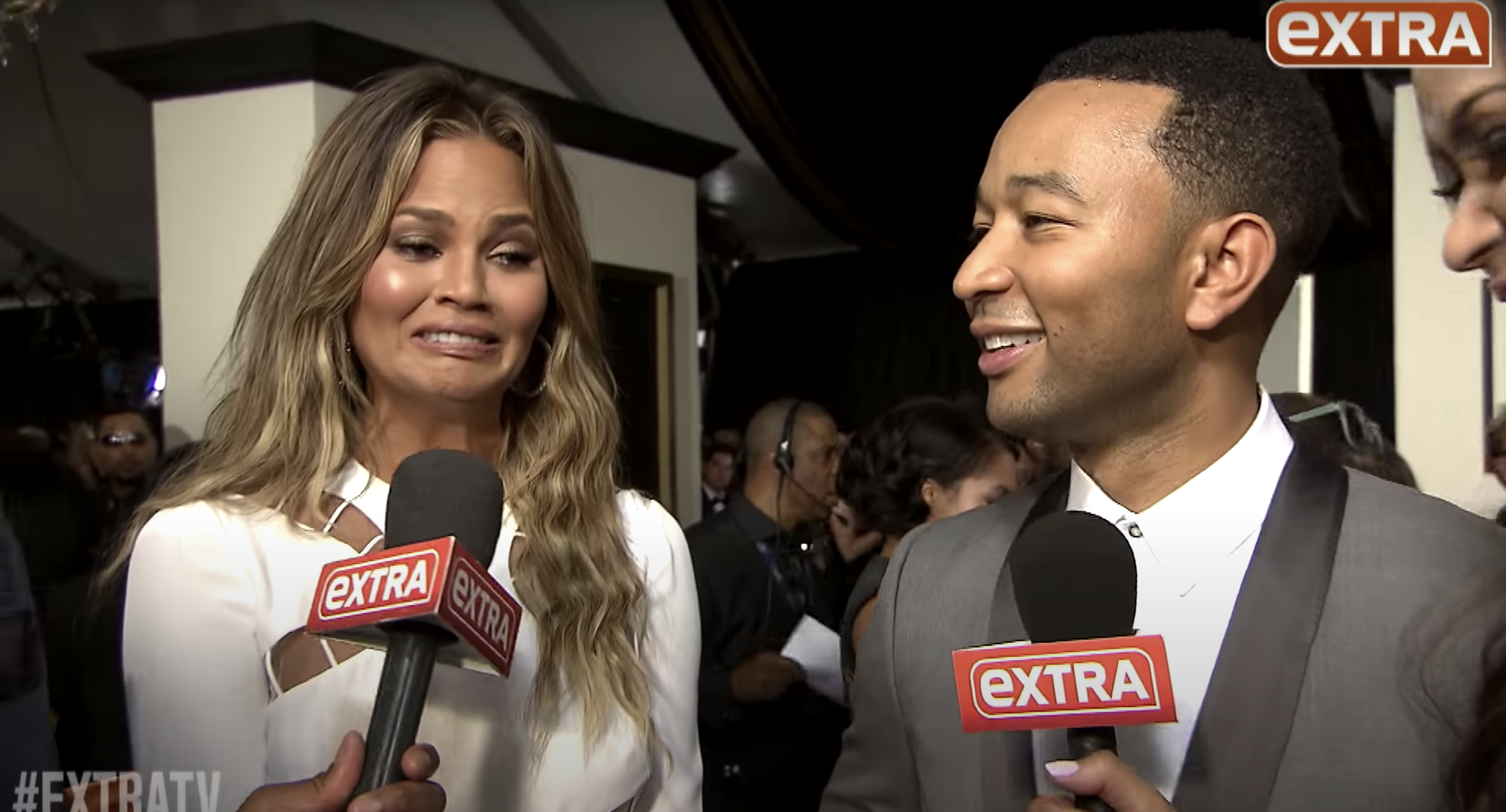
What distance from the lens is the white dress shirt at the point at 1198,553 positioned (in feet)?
3.04

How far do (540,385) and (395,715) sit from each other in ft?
1.89

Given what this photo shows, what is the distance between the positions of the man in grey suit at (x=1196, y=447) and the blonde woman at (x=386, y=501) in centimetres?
30

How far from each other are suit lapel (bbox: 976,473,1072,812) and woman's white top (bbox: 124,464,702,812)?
0.34 meters

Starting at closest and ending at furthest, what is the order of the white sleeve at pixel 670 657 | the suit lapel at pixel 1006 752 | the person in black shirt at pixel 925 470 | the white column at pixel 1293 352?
the suit lapel at pixel 1006 752, the white sleeve at pixel 670 657, the person in black shirt at pixel 925 470, the white column at pixel 1293 352

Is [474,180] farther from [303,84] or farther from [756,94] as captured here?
[756,94]

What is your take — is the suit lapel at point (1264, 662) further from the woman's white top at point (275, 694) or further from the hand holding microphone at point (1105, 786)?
the woman's white top at point (275, 694)

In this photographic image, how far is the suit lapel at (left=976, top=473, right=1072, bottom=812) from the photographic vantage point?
0.94 m

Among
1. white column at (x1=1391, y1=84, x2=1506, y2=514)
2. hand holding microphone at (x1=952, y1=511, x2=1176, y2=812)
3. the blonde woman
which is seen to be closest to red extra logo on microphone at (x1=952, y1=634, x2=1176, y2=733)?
hand holding microphone at (x1=952, y1=511, x2=1176, y2=812)

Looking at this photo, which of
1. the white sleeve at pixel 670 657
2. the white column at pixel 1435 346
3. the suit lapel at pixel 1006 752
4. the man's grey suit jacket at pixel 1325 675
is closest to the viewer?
the man's grey suit jacket at pixel 1325 675

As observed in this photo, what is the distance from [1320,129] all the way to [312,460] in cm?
91

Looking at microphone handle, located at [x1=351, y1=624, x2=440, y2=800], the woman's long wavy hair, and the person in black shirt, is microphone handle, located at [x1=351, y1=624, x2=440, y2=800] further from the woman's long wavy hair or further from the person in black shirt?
the person in black shirt

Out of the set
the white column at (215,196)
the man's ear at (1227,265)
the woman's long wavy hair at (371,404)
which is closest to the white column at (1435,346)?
the man's ear at (1227,265)

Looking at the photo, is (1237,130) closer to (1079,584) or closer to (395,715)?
(1079,584)

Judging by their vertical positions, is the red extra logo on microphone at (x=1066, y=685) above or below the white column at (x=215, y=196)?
below
